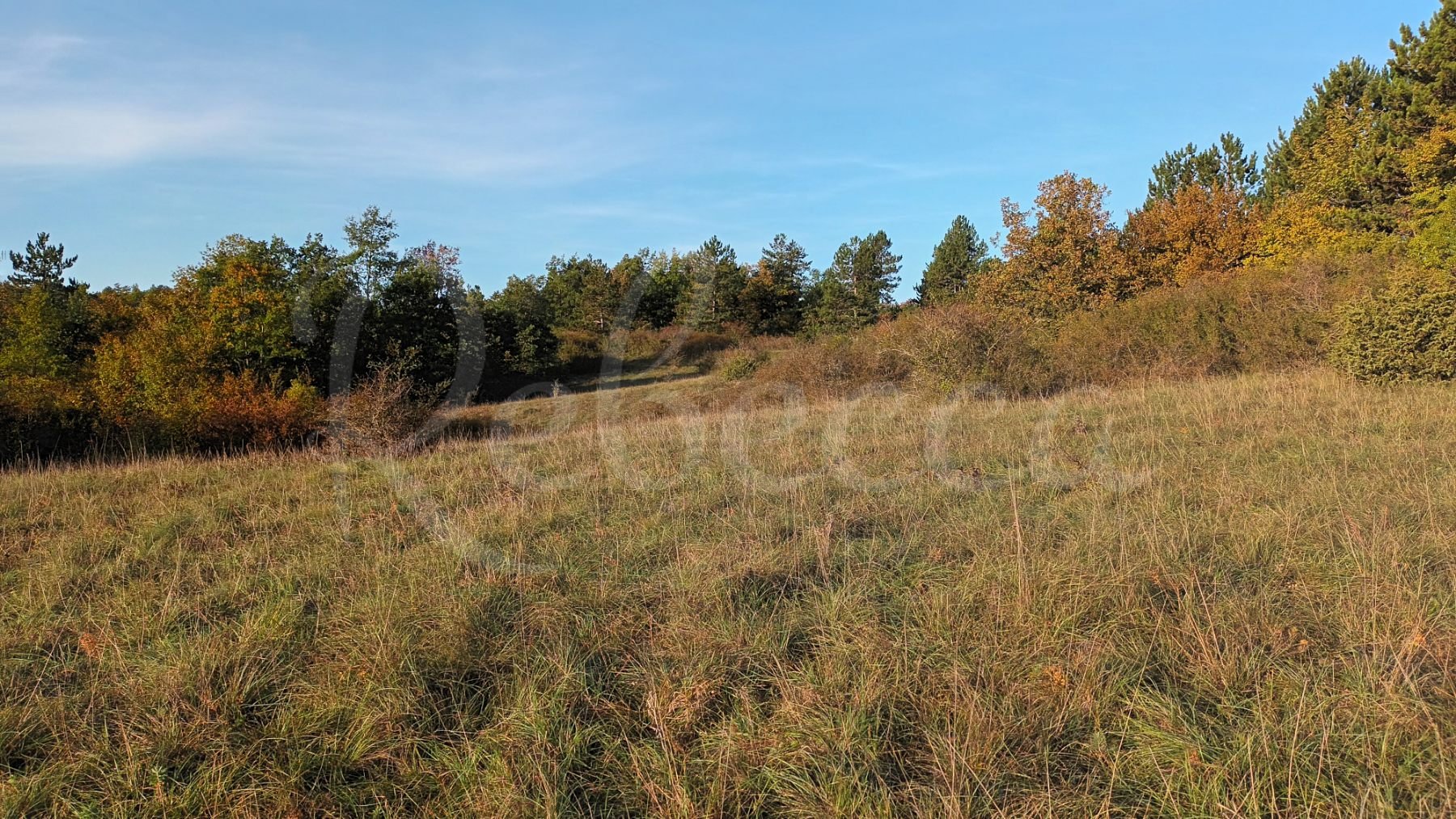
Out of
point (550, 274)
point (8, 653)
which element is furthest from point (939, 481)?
point (550, 274)

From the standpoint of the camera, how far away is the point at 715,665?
9.43ft

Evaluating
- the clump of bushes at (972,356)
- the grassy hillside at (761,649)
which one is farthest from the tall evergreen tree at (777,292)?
the grassy hillside at (761,649)

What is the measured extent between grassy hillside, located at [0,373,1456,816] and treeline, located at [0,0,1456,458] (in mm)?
9197

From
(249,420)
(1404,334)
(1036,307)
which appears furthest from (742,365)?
(1404,334)

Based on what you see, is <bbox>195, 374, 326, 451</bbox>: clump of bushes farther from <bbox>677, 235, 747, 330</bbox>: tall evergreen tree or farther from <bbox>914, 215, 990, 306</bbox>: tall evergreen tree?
<bbox>914, 215, 990, 306</bbox>: tall evergreen tree

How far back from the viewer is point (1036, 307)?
90.3ft

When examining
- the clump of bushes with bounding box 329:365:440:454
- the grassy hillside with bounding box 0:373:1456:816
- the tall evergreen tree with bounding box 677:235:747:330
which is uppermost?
the tall evergreen tree with bounding box 677:235:747:330

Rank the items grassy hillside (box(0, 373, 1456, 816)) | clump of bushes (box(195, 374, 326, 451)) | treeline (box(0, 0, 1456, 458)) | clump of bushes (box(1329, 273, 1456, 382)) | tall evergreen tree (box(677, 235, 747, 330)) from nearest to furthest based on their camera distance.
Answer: grassy hillside (box(0, 373, 1456, 816))
clump of bushes (box(1329, 273, 1456, 382))
treeline (box(0, 0, 1456, 458))
clump of bushes (box(195, 374, 326, 451))
tall evergreen tree (box(677, 235, 747, 330))

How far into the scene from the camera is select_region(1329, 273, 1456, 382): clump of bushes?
9.80 metres

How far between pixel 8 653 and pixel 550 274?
55462mm

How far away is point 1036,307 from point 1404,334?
709 inches

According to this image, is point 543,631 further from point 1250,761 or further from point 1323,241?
point 1323,241

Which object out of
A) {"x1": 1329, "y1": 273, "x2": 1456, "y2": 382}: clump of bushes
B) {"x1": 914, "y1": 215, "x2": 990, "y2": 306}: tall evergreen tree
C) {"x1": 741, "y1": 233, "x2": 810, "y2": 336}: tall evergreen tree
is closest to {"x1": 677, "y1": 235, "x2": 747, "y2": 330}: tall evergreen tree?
{"x1": 741, "y1": 233, "x2": 810, "y2": 336}: tall evergreen tree

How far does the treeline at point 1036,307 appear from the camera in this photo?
14.9m
